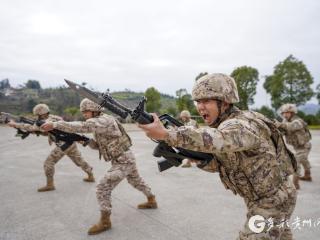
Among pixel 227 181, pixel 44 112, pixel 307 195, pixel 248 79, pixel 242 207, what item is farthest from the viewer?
pixel 248 79

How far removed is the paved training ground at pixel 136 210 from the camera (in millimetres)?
4480

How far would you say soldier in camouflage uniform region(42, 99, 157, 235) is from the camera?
4.65 m

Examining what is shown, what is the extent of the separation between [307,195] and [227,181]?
4.55 m

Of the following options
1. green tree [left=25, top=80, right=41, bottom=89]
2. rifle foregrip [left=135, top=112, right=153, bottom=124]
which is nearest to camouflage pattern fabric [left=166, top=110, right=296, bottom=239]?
rifle foregrip [left=135, top=112, right=153, bottom=124]

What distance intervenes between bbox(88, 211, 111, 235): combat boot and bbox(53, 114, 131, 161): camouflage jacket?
969 mm

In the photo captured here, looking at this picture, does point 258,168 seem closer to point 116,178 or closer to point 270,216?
point 270,216

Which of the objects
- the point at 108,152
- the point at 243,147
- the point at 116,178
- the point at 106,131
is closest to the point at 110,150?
the point at 108,152

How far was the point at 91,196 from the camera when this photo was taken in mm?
6426

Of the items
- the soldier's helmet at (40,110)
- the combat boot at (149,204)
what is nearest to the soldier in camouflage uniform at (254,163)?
the combat boot at (149,204)

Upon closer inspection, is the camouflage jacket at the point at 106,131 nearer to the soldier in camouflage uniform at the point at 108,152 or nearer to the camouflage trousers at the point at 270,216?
the soldier in camouflage uniform at the point at 108,152

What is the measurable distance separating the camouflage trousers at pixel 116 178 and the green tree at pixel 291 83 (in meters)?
38.9

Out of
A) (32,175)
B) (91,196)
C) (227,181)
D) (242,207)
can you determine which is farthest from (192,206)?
(32,175)

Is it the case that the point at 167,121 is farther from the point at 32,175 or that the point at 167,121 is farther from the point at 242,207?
the point at 32,175

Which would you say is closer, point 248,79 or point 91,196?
point 91,196
